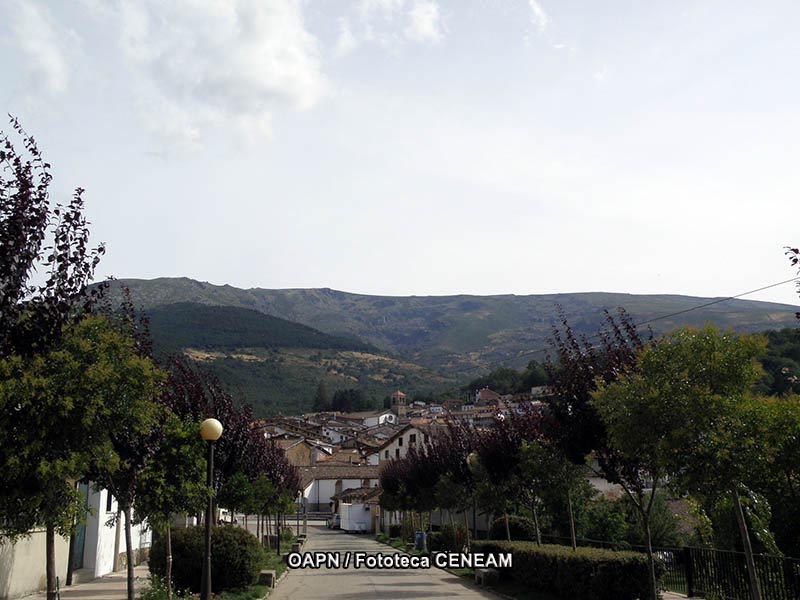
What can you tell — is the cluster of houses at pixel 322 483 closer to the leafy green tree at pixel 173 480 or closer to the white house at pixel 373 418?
the white house at pixel 373 418

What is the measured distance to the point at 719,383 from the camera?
1076 centimetres

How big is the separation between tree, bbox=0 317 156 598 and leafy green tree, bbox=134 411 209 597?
4.27 meters

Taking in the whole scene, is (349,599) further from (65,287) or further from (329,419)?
(329,419)

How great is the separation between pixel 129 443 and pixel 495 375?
14147 cm

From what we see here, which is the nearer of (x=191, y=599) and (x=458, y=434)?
(x=191, y=599)

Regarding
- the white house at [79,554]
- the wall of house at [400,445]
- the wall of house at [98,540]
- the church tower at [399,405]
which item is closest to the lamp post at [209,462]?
the white house at [79,554]

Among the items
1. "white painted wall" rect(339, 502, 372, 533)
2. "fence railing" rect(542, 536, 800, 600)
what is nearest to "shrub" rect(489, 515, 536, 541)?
"fence railing" rect(542, 536, 800, 600)

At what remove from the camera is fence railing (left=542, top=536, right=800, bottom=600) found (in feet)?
41.7

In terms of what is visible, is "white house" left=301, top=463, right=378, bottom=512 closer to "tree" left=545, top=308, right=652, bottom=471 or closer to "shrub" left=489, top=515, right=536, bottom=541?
"shrub" left=489, top=515, right=536, bottom=541

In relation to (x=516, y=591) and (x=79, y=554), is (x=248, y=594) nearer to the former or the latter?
(x=79, y=554)

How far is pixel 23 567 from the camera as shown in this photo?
52.9 ft

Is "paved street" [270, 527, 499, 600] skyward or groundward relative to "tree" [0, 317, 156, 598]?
groundward

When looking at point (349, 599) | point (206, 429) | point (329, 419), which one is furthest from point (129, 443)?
point (329, 419)

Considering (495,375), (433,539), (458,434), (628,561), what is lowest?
(433,539)
